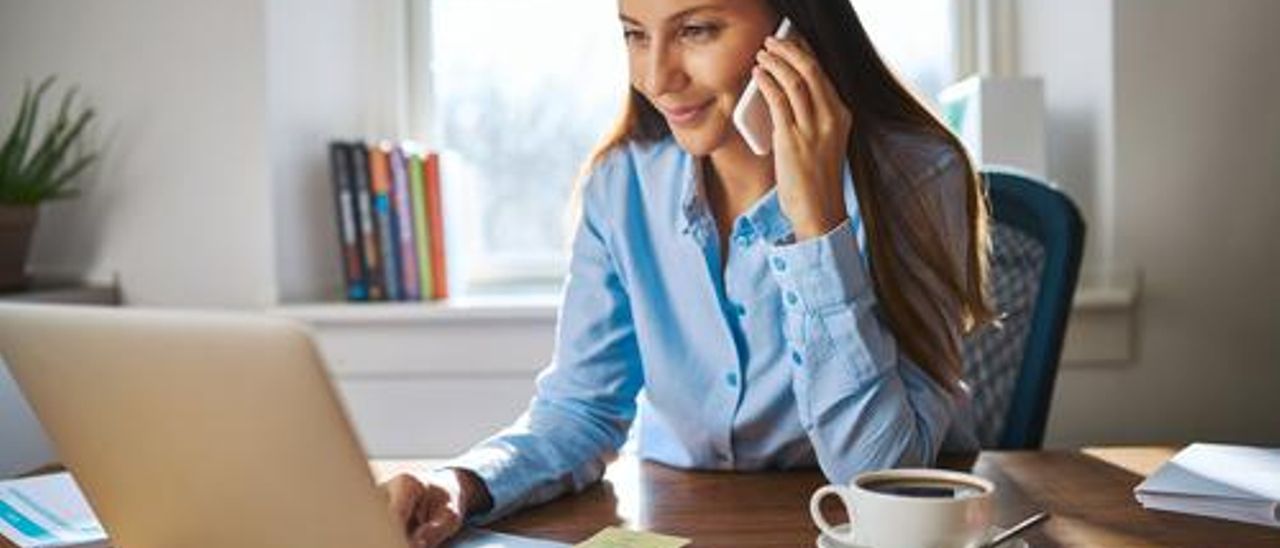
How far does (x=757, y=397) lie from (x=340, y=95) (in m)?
1.43

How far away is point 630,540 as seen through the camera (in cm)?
91

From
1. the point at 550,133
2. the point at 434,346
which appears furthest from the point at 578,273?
the point at 550,133

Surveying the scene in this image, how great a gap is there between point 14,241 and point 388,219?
0.62 m

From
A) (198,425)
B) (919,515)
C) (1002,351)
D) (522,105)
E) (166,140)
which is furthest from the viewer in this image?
(522,105)

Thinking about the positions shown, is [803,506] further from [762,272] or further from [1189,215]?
Answer: [1189,215]

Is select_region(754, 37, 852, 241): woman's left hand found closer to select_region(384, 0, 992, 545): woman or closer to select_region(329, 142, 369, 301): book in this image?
select_region(384, 0, 992, 545): woman

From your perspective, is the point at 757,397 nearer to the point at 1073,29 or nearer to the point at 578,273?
the point at 578,273

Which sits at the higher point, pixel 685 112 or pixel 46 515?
pixel 685 112

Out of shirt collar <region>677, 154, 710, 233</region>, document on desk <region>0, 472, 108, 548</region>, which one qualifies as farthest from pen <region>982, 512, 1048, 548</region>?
document on desk <region>0, 472, 108, 548</region>

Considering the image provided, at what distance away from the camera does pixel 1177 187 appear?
6.82ft

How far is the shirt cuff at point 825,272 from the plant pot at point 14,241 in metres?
1.48

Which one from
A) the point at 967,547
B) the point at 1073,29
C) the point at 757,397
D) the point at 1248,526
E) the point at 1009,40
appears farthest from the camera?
the point at 1009,40

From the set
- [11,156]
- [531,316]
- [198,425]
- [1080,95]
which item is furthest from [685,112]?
[11,156]

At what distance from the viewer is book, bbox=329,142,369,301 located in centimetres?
220
